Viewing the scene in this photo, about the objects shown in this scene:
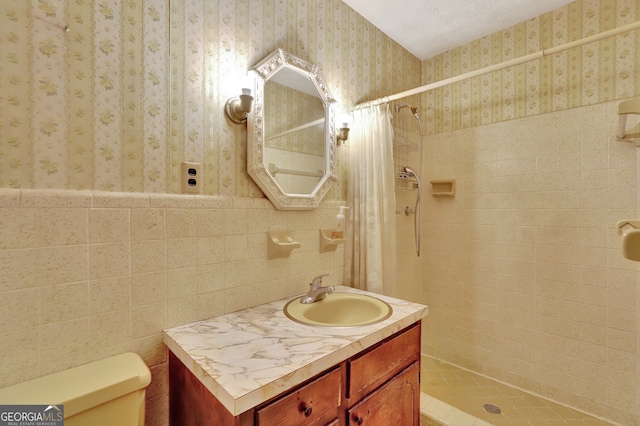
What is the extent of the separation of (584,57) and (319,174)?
1.82m

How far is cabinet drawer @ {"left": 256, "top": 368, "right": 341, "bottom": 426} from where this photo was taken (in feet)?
2.52

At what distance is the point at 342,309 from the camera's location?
148cm

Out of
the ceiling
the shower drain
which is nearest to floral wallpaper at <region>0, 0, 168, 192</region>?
the ceiling

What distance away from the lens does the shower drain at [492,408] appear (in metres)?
1.76

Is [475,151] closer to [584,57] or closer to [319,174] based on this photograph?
[584,57]

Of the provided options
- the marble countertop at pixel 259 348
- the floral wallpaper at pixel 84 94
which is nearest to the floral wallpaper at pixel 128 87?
the floral wallpaper at pixel 84 94

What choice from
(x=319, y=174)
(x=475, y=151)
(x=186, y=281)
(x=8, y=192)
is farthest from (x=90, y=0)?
(x=475, y=151)

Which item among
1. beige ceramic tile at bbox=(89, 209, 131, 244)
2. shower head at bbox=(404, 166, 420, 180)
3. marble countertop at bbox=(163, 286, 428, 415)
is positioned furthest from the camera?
shower head at bbox=(404, 166, 420, 180)

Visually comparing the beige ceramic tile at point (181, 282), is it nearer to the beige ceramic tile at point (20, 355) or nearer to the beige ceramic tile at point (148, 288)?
the beige ceramic tile at point (148, 288)

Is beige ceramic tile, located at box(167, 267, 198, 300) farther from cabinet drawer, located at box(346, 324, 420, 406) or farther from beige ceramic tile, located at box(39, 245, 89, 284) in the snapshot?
cabinet drawer, located at box(346, 324, 420, 406)

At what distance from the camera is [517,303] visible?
6.66ft

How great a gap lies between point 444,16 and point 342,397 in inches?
90.3

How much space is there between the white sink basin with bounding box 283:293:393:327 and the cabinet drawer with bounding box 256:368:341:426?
1.24ft

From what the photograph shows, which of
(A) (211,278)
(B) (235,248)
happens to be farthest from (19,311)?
(B) (235,248)
